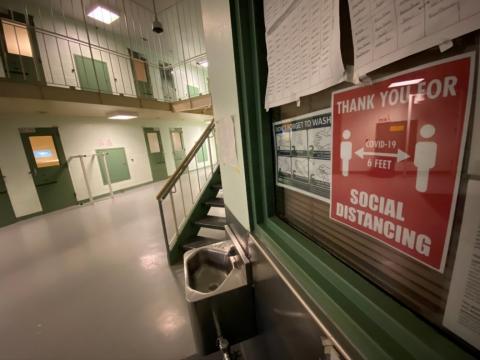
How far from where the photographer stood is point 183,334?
1.55m

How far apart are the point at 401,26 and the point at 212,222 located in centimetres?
242

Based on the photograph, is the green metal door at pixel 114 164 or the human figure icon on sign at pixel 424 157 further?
the green metal door at pixel 114 164

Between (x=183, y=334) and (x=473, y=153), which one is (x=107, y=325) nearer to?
(x=183, y=334)

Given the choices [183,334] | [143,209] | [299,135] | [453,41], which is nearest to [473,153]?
[453,41]

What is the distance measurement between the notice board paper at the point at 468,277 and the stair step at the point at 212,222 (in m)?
2.15

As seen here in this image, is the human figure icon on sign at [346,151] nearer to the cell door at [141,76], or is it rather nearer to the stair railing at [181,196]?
the stair railing at [181,196]

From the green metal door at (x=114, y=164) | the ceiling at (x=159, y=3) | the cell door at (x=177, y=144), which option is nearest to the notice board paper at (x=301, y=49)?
the ceiling at (x=159, y=3)

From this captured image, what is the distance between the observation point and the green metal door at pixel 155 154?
656 centimetres

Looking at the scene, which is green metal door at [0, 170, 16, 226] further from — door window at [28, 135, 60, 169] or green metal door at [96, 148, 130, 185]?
green metal door at [96, 148, 130, 185]

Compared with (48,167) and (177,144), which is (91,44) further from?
(177,144)

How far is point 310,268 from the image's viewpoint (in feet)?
2.30

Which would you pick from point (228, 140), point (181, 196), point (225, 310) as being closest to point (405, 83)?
point (228, 140)

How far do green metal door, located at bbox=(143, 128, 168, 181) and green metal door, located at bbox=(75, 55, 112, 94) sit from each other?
5.24ft

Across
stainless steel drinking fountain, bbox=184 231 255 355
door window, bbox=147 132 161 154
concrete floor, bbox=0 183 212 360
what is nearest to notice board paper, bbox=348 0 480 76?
stainless steel drinking fountain, bbox=184 231 255 355
